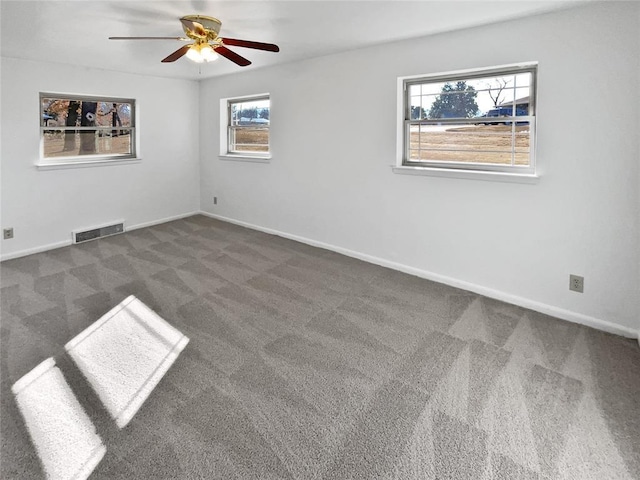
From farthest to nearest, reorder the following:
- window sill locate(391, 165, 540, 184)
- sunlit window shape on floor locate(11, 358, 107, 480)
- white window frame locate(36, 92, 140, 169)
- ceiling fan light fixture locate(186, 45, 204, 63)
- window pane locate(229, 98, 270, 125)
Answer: window pane locate(229, 98, 270, 125) < white window frame locate(36, 92, 140, 169) < window sill locate(391, 165, 540, 184) < ceiling fan light fixture locate(186, 45, 204, 63) < sunlit window shape on floor locate(11, 358, 107, 480)

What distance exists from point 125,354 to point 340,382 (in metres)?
1.37

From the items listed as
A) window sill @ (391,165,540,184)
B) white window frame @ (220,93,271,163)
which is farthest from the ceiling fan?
white window frame @ (220,93,271,163)

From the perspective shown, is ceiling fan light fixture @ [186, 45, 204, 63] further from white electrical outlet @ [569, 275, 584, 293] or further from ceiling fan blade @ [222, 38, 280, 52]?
white electrical outlet @ [569, 275, 584, 293]

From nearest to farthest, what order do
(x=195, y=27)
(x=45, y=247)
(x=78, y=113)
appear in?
(x=195, y=27) < (x=45, y=247) < (x=78, y=113)

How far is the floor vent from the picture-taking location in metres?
4.65

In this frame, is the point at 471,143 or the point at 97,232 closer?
the point at 471,143

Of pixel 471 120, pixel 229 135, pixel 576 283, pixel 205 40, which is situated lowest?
pixel 576 283

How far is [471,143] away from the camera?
329cm

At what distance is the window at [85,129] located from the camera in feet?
14.4

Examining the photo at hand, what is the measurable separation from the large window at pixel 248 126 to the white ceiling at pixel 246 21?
1.25 meters

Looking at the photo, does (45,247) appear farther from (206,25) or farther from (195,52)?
(206,25)

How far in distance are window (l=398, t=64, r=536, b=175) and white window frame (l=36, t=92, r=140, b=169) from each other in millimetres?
3727

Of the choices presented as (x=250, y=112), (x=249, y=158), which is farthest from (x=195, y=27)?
(x=250, y=112)

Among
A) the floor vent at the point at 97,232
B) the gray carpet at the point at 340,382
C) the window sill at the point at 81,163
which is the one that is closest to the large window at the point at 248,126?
the window sill at the point at 81,163
